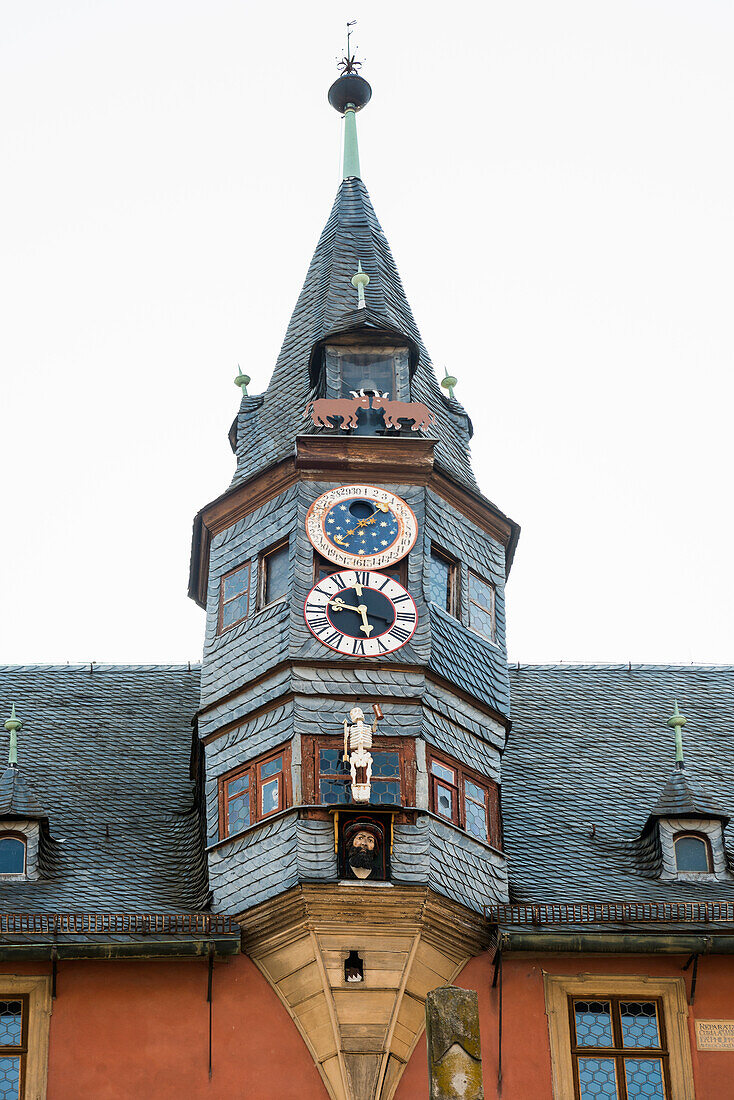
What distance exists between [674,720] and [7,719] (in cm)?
984

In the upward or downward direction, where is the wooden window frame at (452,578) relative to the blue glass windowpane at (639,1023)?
upward

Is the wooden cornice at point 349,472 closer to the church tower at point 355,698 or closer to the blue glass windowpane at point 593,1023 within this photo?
the church tower at point 355,698

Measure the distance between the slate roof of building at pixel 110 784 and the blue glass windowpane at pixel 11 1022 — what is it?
125 cm

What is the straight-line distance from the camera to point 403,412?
2977 centimetres

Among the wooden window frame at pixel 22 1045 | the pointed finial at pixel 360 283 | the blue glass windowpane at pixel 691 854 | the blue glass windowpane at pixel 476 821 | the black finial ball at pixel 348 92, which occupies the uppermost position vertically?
the black finial ball at pixel 348 92

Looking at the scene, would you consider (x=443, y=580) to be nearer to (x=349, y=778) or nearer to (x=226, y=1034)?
(x=349, y=778)

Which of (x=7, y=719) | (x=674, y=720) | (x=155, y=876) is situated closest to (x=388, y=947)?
(x=155, y=876)

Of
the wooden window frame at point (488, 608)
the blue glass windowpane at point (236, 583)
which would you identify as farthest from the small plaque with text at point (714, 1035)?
the blue glass windowpane at point (236, 583)

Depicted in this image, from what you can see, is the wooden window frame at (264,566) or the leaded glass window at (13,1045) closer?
the leaded glass window at (13,1045)

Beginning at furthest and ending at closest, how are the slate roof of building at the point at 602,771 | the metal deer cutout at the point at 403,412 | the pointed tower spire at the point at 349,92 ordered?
the pointed tower spire at the point at 349,92, the metal deer cutout at the point at 403,412, the slate roof of building at the point at 602,771

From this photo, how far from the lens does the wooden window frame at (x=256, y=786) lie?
26.4m

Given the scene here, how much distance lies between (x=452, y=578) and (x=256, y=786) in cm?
445

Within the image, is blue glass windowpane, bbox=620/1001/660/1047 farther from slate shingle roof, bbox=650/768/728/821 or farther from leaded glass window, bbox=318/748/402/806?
leaded glass window, bbox=318/748/402/806

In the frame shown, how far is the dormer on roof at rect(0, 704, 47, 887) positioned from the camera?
26.8 metres
